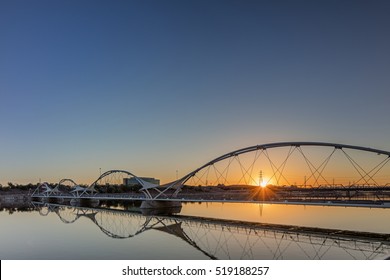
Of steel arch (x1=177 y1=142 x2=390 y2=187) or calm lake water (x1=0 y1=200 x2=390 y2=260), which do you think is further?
steel arch (x1=177 y1=142 x2=390 y2=187)

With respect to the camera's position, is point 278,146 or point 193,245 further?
point 278,146

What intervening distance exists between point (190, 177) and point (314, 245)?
25.7m

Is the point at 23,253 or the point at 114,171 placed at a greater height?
the point at 114,171

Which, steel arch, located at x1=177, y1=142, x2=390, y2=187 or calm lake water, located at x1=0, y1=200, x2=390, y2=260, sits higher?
steel arch, located at x1=177, y1=142, x2=390, y2=187

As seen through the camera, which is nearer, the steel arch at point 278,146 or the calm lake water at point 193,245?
the calm lake water at point 193,245

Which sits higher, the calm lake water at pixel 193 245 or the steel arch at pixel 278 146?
the steel arch at pixel 278 146

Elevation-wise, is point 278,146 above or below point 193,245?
above

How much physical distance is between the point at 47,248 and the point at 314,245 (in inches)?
586

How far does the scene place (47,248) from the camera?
2092 cm
